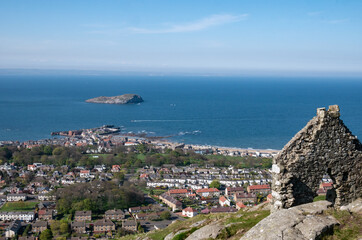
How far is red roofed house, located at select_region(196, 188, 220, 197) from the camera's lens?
168 feet

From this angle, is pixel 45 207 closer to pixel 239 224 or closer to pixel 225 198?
pixel 225 198

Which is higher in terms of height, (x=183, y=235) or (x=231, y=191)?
(x=183, y=235)

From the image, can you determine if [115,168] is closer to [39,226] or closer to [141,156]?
[141,156]

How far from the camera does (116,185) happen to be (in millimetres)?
51938

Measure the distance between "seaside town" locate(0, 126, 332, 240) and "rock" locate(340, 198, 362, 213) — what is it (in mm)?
15743

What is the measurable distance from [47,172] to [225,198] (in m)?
35.2

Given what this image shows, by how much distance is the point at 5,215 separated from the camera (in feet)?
136

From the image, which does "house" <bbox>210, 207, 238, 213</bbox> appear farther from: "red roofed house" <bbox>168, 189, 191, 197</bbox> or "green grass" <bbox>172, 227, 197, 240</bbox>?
"green grass" <bbox>172, 227, 197, 240</bbox>

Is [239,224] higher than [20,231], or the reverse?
[239,224]

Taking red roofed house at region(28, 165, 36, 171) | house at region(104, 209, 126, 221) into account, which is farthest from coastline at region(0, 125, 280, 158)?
house at region(104, 209, 126, 221)

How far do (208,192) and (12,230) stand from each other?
1040 inches

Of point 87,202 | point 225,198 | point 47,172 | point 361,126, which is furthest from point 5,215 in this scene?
point 361,126

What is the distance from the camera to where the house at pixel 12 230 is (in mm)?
35694

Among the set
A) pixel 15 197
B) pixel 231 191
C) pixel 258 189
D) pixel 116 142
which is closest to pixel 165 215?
pixel 231 191
